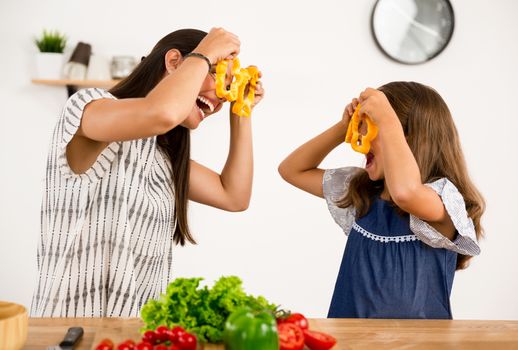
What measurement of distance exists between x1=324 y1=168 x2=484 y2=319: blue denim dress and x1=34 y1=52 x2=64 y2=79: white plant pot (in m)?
2.16

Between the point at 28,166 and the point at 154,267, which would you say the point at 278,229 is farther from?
the point at 154,267

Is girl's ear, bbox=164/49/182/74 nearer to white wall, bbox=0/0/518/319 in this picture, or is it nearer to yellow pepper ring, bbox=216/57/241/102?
yellow pepper ring, bbox=216/57/241/102

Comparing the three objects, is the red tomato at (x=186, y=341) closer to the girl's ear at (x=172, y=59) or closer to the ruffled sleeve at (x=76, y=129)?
the ruffled sleeve at (x=76, y=129)

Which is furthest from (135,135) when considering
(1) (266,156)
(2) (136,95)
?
(1) (266,156)

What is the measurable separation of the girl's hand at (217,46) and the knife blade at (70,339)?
66 centimetres

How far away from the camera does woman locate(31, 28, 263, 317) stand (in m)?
1.47

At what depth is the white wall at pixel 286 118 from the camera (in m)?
3.55

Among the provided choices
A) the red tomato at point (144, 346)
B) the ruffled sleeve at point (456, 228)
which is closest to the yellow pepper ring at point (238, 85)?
the ruffled sleeve at point (456, 228)

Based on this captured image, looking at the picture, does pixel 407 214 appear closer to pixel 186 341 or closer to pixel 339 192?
pixel 339 192

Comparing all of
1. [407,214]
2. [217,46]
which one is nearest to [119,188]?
[217,46]

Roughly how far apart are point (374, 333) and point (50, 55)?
2.56 m

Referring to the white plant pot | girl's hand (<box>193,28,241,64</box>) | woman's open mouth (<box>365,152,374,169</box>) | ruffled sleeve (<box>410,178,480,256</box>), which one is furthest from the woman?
the white plant pot

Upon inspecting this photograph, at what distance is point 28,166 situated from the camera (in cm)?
357

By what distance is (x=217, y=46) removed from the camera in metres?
1.61
